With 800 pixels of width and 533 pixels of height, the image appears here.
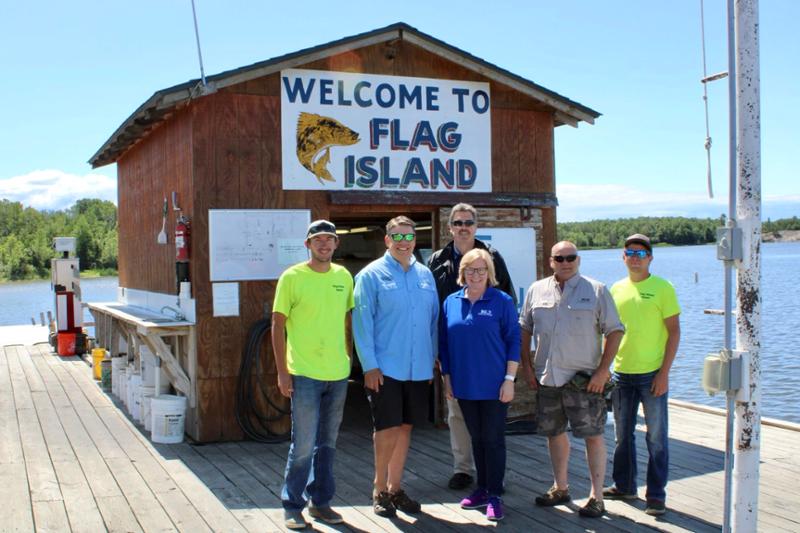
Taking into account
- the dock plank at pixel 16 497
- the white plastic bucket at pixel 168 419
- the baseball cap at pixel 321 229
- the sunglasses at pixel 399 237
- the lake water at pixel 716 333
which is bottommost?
the lake water at pixel 716 333

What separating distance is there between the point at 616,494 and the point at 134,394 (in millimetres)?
4683

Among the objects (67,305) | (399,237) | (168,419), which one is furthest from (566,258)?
(67,305)

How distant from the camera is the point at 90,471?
19.2 ft

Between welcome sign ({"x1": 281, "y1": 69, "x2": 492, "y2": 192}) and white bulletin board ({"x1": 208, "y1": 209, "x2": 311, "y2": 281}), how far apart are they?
0.31 meters

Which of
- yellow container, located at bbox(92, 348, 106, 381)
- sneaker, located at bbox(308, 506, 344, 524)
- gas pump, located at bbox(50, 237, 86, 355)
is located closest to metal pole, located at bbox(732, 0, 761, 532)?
sneaker, located at bbox(308, 506, 344, 524)

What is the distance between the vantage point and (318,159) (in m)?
6.97

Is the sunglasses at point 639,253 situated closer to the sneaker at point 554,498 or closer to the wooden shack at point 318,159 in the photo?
the sneaker at point 554,498

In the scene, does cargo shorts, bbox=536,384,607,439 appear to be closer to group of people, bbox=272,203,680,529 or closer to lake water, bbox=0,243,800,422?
group of people, bbox=272,203,680,529

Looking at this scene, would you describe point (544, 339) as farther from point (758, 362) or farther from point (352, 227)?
point (352, 227)

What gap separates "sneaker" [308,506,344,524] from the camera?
15.3 ft

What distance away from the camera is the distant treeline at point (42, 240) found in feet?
212

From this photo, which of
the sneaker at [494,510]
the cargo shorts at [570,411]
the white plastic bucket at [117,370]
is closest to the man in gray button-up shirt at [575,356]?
the cargo shorts at [570,411]

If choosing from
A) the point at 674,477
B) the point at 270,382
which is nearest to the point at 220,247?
the point at 270,382

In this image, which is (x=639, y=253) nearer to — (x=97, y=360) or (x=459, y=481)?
(x=459, y=481)
